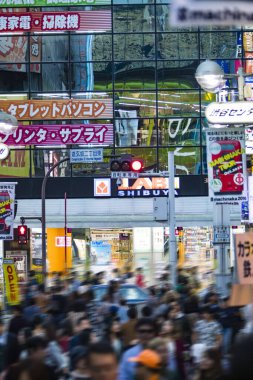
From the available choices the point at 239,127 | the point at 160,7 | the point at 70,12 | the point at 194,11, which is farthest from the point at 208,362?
the point at 160,7

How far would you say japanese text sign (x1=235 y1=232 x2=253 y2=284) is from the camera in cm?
1113

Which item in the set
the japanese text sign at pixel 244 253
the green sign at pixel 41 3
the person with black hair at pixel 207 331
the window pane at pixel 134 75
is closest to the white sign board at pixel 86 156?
the green sign at pixel 41 3

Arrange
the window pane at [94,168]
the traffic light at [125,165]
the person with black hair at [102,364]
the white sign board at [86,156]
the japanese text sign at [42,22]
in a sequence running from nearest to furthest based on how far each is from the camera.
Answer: the person with black hair at [102,364] → the traffic light at [125,165] → the white sign board at [86,156] → the japanese text sign at [42,22] → the window pane at [94,168]

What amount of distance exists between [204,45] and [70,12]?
6949 mm

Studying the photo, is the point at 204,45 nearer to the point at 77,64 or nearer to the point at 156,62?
the point at 156,62

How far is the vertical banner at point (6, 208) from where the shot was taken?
25680 mm

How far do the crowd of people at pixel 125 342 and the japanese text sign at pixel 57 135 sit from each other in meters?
26.7

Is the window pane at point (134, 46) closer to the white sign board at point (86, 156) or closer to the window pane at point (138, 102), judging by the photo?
the window pane at point (138, 102)

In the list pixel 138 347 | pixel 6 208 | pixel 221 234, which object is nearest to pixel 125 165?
pixel 6 208

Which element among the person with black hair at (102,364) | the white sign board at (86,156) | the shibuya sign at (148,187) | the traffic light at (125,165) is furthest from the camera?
the shibuya sign at (148,187)

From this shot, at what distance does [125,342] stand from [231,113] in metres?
3.50

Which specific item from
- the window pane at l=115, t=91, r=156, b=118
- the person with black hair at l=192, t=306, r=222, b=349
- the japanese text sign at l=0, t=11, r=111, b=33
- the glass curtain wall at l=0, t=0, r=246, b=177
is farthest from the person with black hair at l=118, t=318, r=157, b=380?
the window pane at l=115, t=91, r=156, b=118

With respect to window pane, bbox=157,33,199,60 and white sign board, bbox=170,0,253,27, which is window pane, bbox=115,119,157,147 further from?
white sign board, bbox=170,0,253,27

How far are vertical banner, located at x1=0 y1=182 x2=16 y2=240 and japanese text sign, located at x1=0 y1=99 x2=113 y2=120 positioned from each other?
19938mm
